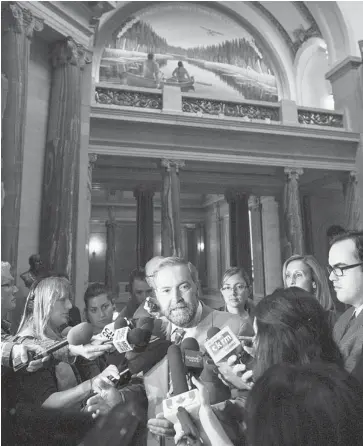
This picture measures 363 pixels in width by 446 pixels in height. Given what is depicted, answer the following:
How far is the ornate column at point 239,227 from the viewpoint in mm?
11453

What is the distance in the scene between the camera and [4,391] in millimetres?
1634

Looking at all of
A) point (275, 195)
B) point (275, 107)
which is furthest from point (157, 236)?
point (275, 107)

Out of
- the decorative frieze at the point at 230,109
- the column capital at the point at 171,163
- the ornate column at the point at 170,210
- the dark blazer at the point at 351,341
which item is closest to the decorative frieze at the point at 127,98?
the decorative frieze at the point at 230,109

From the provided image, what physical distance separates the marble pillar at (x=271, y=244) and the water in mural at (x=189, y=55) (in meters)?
4.00

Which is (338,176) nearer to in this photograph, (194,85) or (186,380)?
(194,85)

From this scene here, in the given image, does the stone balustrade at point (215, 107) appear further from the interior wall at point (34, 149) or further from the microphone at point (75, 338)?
the microphone at point (75, 338)

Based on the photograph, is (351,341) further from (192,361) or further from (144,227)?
(144,227)

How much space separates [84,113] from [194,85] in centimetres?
792

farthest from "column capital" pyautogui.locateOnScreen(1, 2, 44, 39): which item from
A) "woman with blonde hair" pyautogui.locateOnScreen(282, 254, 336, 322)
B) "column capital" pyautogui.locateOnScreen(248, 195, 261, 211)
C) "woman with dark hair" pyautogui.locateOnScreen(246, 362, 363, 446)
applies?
"column capital" pyautogui.locateOnScreen(248, 195, 261, 211)

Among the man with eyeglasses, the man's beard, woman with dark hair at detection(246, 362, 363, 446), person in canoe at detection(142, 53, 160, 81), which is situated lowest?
woman with dark hair at detection(246, 362, 363, 446)

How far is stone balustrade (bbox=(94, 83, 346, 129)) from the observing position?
8.82 metres

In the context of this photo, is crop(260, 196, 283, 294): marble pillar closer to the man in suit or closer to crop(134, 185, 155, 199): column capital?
crop(134, 185, 155, 199): column capital

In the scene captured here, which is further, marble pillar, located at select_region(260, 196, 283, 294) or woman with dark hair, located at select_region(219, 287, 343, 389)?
marble pillar, located at select_region(260, 196, 283, 294)

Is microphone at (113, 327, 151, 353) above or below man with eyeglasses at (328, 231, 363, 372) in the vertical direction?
below
